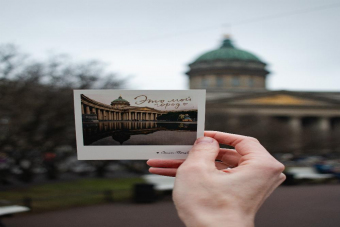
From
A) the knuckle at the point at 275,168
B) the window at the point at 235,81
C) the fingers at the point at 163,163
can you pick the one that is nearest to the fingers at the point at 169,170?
A: the fingers at the point at 163,163

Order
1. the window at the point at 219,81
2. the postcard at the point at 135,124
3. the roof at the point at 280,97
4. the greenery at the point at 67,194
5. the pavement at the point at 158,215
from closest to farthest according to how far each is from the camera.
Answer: the postcard at the point at 135,124
the pavement at the point at 158,215
the greenery at the point at 67,194
the roof at the point at 280,97
the window at the point at 219,81

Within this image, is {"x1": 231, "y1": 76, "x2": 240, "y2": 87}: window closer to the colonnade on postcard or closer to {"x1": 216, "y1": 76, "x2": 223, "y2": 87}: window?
{"x1": 216, "y1": 76, "x2": 223, "y2": 87}: window

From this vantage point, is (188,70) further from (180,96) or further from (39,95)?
(180,96)

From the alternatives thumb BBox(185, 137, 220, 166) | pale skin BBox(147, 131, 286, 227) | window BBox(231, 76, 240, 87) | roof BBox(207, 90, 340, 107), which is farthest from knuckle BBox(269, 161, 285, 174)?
window BBox(231, 76, 240, 87)

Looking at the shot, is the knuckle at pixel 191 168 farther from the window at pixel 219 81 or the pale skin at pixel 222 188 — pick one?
the window at pixel 219 81

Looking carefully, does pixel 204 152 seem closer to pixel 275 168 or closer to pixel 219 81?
pixel 275 168

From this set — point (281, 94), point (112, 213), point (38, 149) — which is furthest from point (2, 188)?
point (281, 94)
